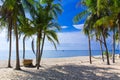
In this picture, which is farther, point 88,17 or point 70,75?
point 88,17

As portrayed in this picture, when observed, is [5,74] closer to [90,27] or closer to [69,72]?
[69,72]

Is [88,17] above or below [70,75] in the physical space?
above

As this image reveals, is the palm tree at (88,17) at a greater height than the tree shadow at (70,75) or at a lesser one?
greater

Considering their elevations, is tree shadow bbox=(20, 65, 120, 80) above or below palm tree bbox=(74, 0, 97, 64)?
below

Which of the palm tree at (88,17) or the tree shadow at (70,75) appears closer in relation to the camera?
the tree shadow at (70,75)

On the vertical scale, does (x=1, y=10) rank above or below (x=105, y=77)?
above

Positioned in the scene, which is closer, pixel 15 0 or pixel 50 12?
pixel 15 0

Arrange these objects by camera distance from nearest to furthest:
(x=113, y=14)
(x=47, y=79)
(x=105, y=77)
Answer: (x=47, y=79) → (x=105, y=77) → (x=113, y=14)

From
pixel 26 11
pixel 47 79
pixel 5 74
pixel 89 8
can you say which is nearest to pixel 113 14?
pixel 89 8

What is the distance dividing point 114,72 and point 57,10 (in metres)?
8.38

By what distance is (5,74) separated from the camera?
17.8m

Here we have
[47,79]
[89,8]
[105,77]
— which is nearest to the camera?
[47,79]

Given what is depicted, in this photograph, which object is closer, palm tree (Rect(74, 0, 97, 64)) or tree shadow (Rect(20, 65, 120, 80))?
tree shadow (Rect(20, 65, 120, 80))

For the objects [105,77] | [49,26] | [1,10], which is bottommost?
[105,77]
